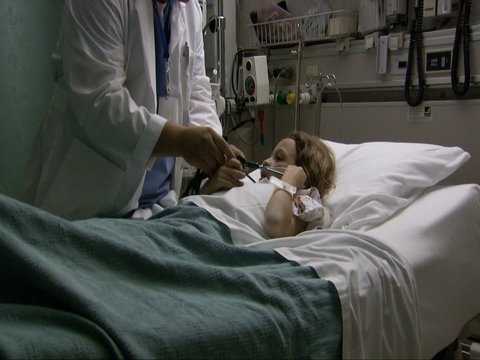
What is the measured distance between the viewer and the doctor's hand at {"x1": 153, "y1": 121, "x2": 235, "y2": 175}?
1344mm

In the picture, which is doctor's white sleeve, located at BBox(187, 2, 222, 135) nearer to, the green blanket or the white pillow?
the white pillow

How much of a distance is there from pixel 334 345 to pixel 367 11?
1851 millimetres

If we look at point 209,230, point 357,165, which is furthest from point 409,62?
point 209,230

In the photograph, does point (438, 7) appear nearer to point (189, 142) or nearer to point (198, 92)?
point (198, 92)

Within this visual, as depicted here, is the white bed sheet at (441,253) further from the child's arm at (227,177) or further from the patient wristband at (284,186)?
the child's arm at (227,177)

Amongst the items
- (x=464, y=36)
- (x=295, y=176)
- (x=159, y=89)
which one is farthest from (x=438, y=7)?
(x=159, y=89)

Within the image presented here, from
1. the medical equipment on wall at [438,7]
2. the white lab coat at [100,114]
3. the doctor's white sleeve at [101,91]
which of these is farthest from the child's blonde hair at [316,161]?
the medical equipment on wall at [438,7]

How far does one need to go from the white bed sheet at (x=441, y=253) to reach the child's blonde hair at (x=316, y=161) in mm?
303

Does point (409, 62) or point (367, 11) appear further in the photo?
point (367, 11)

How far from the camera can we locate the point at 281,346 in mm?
879

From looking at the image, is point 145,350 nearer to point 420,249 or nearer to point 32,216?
point 32,216

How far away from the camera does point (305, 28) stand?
8.55ft

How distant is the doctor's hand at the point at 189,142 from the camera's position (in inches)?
52.9

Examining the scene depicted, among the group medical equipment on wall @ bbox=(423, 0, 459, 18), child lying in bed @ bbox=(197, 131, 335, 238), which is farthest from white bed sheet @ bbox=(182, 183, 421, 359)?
medical equipment on wall @ bbox=(423, 0, 459, 18)
